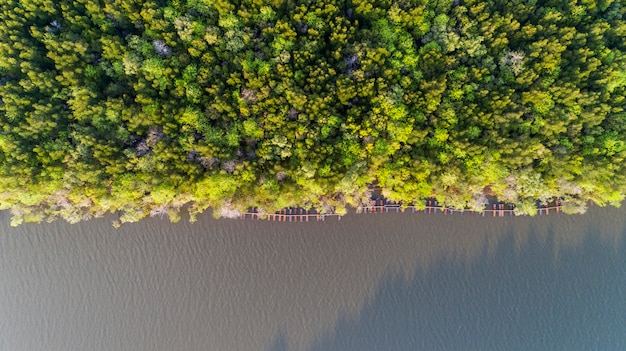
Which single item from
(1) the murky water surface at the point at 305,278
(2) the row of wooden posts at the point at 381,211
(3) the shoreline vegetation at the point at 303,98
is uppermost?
(3) the shoreline vegetation at the point at 303,98

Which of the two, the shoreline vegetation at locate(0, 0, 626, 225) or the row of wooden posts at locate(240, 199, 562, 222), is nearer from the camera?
the shoreline vegetation at locate(0, 0, 626, 225)

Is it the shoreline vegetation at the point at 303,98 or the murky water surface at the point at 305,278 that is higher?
the shoreline vegetation at the point at 303,98

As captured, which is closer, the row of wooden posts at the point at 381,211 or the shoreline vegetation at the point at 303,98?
the shoreline vegetation at the point at 303,98

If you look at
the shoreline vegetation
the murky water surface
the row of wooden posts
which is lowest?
the murky water surface

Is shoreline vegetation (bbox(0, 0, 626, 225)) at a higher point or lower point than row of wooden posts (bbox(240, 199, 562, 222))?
higher

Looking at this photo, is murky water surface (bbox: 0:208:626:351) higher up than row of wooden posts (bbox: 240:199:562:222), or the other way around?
row of wooden posts (bbox: 240:199:562:222)
